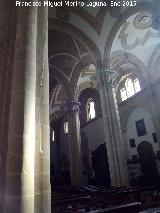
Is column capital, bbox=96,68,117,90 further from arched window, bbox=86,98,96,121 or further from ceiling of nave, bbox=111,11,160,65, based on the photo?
arched window, bbox=86,98,96,121

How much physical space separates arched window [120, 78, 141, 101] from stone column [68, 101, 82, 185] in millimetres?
4478

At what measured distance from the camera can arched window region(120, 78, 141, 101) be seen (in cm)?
1572

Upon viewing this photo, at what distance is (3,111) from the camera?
3.24 meters

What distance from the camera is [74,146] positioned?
45.0 feet

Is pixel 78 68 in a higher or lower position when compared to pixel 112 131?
higher

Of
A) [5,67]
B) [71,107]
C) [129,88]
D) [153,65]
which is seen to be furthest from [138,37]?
[5,67]

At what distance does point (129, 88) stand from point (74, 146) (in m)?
6.61

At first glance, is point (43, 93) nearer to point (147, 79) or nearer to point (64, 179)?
point (147, 79)

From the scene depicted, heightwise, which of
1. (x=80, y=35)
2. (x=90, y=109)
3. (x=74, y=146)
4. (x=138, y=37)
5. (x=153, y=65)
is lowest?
(x=74, y=146)

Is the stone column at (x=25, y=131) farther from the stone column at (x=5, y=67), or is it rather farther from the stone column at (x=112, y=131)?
the stone column at (x=112, y=131)

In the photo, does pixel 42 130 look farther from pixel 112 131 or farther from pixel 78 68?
pixel 78 68

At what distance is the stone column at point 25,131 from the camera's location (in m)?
2.61

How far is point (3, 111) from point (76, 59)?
11364 millimetres

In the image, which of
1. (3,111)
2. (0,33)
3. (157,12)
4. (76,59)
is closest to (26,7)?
(0,33)
